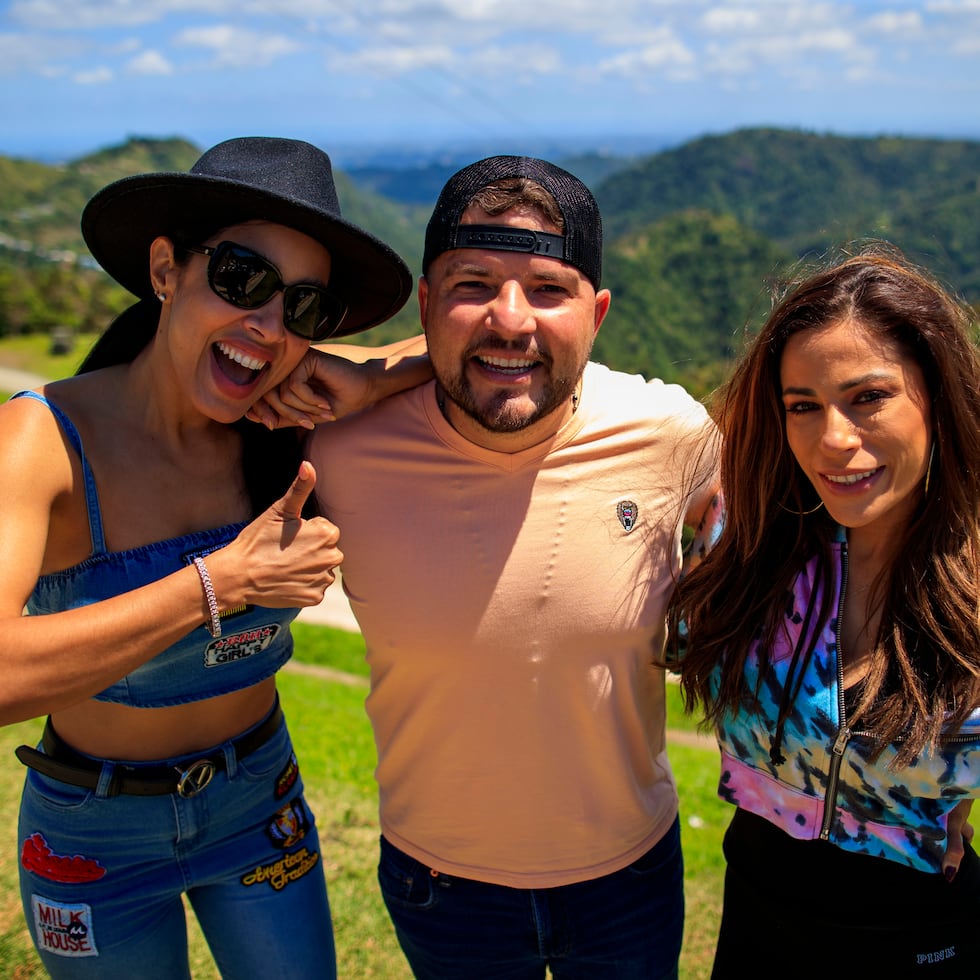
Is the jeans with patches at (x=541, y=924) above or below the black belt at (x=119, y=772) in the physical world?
below

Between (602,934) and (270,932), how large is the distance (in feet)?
2.97

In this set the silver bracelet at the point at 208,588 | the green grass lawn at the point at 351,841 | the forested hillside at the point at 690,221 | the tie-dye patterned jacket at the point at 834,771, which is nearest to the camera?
the silver bracelet at the point at 208,588

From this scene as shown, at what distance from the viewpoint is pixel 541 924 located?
2.65 meters

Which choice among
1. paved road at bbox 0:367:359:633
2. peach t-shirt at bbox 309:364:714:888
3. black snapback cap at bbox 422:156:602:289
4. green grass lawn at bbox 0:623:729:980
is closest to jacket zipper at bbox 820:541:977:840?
peach t-shirt at bbox 309:364:714:888

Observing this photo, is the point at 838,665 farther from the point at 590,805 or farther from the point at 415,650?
the point at 415,650

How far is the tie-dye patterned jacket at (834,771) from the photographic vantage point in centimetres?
224

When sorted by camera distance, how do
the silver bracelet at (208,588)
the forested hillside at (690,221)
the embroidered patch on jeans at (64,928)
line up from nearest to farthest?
the silver bracelet at (208,588), the embroidered patch on jeans at (64,928), the forested hillside at (690,221)

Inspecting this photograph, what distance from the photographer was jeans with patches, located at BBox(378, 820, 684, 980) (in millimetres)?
2654

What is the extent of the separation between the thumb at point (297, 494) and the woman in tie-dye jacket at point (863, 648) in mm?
1118

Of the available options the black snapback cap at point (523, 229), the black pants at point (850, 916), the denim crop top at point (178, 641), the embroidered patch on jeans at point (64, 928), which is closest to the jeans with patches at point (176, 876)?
the embroidered patch on jeans at point (64, 928)

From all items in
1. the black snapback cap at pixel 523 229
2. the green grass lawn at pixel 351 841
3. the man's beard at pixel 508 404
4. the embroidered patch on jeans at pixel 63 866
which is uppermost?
the black snapback cap at pixel 523 229

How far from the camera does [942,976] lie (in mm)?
2301

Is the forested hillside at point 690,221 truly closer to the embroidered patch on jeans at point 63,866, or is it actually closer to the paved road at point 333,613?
the paved road at point 333,613

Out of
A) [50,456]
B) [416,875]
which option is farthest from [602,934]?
[50,456]
